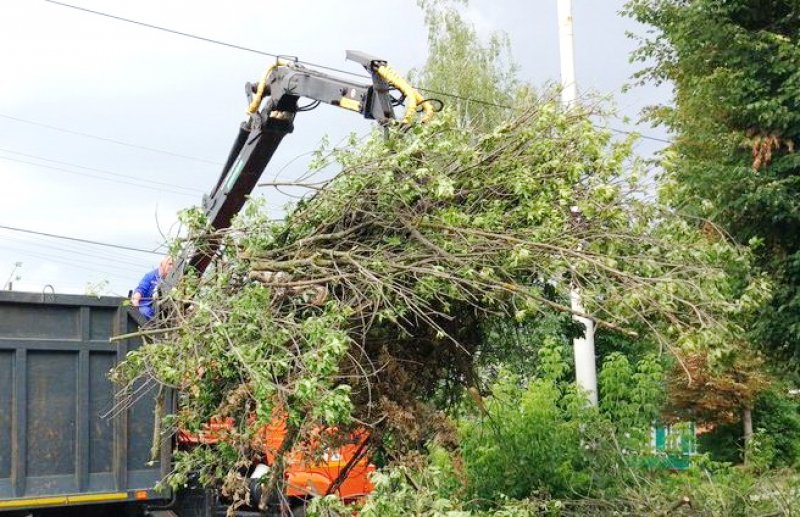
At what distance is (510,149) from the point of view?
23.1ft

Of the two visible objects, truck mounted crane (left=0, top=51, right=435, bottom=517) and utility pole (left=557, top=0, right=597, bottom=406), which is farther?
utility pole (left=557, top=0, right=597, bottom=406)

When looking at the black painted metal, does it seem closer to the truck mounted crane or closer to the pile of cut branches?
the truck mounted crane

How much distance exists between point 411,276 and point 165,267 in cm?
224

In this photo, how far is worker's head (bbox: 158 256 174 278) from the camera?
7.50 metres

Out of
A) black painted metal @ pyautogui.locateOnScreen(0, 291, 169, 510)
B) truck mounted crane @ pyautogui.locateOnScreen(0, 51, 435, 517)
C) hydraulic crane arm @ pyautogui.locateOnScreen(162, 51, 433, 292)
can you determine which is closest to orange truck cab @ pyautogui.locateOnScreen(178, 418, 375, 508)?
truck mounted crane @ pyautogui.locateOnScreen(0, 51, 435, 517)

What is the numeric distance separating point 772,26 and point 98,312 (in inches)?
365

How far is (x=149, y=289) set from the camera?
7.77m

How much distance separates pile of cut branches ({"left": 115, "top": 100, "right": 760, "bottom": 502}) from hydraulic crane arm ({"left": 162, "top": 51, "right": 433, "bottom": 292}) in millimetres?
1055

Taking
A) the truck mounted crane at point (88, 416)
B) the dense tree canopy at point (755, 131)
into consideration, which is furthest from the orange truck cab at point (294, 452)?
the dense tree canopy at point (755, 131)

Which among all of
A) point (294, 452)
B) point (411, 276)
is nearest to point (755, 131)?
point (411, 276)

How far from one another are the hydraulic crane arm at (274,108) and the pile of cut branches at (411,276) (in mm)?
1055

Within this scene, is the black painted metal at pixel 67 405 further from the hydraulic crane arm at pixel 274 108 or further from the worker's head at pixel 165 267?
the hydraulic crane arm at pixel 274 108

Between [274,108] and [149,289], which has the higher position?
[274,108]

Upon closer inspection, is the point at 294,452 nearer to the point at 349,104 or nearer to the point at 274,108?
the point at 349,104
